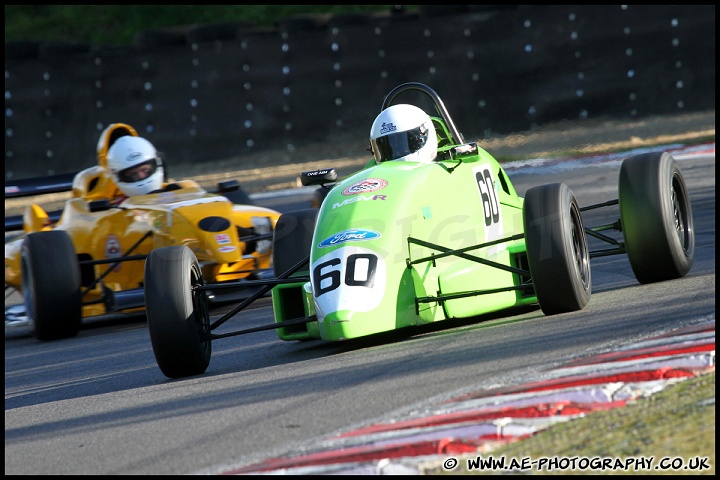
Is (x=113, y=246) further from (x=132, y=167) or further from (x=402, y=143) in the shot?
(x=402, y=143)

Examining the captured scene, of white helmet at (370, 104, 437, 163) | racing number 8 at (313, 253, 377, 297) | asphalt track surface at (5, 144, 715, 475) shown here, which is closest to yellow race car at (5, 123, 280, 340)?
asphalt track surface at (5, 144, 715, 475)

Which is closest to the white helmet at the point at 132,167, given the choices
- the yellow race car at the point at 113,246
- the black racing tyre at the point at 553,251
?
the yellow race car at the point at 113,246

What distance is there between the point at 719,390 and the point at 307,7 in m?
28.5

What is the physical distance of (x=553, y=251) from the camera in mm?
6258

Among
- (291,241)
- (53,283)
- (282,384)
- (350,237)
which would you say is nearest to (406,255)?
(350,237)

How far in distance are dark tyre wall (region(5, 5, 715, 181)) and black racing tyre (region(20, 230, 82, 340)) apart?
442 inches

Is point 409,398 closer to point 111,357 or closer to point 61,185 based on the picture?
point 111,357

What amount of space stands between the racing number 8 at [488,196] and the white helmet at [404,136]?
37cm

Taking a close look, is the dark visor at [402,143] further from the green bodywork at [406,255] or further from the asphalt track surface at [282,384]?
the asphalt track surface at [282,384]

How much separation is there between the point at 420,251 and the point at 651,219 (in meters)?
1.48

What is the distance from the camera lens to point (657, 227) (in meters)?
7.09

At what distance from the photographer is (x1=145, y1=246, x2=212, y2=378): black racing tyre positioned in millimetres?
6398

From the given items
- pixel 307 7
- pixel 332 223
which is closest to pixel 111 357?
pixel 332 223

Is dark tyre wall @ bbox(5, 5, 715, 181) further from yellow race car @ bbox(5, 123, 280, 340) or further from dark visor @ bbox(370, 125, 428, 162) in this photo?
dark visor @ bbox(370, 125, 428, 162)
